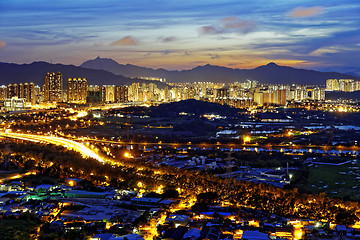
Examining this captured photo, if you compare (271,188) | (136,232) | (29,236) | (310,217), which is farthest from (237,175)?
(29,236)

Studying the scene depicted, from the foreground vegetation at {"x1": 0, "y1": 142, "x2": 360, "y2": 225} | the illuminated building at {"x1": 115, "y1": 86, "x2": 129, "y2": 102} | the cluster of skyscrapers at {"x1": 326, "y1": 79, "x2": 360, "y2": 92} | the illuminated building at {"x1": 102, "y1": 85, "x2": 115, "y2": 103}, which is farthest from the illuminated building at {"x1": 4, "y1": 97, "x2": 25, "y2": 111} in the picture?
the cluster of skyscrapers at {"x1": 326, "y1": 79, "x2": 360, "y2": 92}

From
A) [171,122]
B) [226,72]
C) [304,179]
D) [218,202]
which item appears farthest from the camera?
[226,72]

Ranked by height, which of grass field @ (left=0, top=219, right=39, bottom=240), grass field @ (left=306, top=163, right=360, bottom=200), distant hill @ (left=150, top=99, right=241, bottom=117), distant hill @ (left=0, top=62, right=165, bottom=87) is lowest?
grass field @ (left=306, top=163, right=360, bottom=200)

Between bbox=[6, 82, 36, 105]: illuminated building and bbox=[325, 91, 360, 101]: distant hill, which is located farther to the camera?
bbox=[325, 91, 360, 101]: distant hill

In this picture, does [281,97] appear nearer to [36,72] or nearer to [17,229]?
[36,72]

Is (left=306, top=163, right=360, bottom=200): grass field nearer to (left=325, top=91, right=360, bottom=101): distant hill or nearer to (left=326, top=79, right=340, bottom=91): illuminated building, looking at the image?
(left=325, top=91, right=360, bottom=101): distant hill

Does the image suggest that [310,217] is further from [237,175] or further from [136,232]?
[237,175]

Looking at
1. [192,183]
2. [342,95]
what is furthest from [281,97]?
[192,183]
